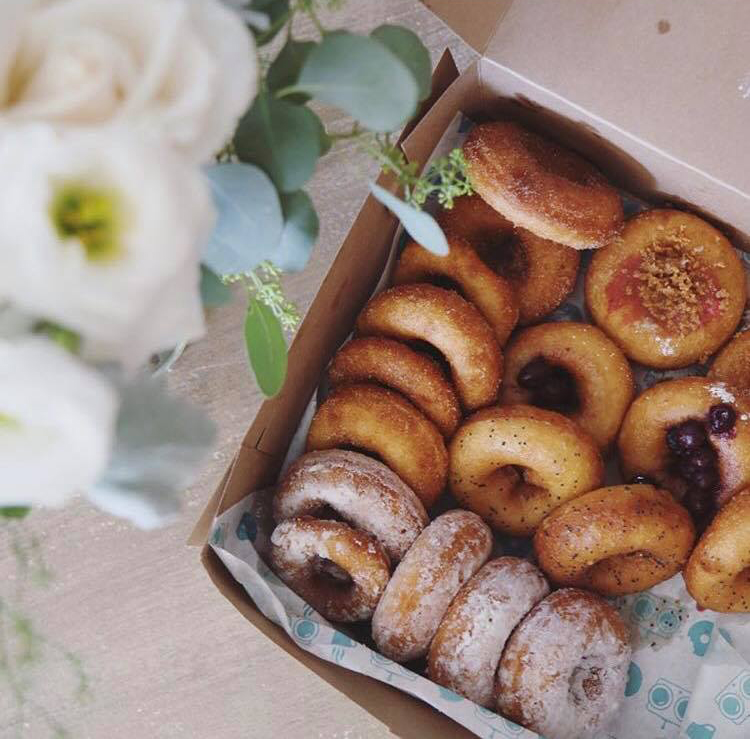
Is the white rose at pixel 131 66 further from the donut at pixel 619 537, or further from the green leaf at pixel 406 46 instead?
the donut at pixel 619 537

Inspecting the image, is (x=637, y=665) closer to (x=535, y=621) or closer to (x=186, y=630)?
(x=535, y=621)

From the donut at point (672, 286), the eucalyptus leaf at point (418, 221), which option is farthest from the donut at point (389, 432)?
the eucalyptus leaf at point (418, 221)

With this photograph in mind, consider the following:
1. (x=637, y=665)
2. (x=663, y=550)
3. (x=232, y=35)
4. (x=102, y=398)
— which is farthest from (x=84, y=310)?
(x=637, y=665)

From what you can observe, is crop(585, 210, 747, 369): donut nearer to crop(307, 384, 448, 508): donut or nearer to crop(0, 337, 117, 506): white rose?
crop(307, 384, 448, 508): donut

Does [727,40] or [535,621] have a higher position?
[727,40]

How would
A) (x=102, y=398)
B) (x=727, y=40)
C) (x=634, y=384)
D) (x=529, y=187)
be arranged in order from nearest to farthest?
(x=102, y=398) → (x=727, y=40) → (x=529, y=187) → (x=634, y=384)

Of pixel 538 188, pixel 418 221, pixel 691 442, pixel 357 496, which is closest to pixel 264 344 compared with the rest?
pixel 418 221

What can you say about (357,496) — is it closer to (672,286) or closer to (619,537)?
(619,537)
